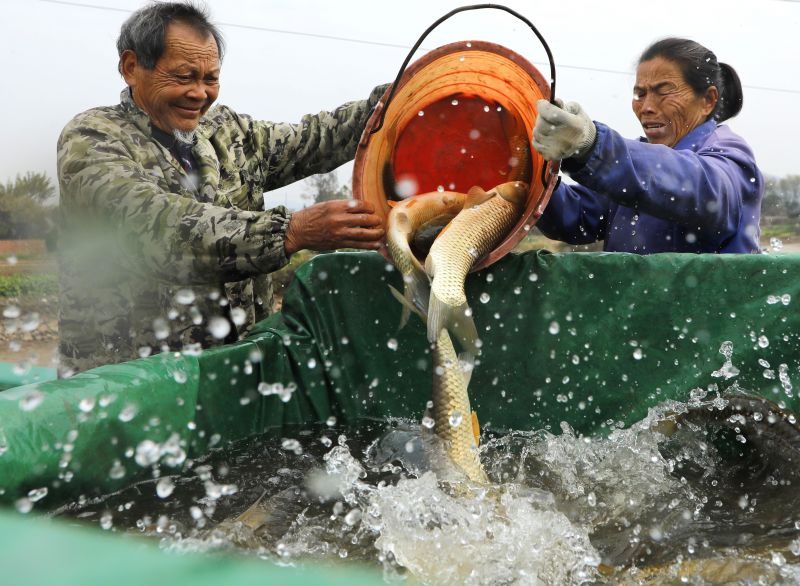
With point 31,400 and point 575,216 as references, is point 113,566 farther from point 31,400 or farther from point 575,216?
point 575,216

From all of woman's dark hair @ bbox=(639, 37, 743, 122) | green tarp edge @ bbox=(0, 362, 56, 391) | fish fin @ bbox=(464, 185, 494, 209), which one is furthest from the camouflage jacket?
green tarp edge @ bbox=(0, 362, 56, 391)

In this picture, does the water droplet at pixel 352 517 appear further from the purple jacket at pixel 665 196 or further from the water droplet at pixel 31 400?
the purple jacket at pixel 665 196

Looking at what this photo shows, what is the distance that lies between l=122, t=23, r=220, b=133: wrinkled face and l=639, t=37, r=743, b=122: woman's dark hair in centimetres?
182

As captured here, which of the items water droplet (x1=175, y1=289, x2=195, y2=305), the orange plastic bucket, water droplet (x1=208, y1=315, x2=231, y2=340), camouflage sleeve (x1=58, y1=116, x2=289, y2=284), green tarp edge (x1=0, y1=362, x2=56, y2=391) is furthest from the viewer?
green tarp edge (x1=0, y1=362, x2=56, y2=391)

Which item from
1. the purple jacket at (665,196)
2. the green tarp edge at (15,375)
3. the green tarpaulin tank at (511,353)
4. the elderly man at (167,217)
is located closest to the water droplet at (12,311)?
the green tarp edge at (15,375)

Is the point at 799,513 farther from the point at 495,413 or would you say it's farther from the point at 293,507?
the point at 293,507

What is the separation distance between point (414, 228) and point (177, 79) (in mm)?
1166

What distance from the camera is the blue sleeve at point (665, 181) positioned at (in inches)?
97.4

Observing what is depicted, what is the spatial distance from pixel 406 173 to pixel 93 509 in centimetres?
167

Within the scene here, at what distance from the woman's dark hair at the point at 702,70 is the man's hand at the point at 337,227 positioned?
1557 millimetres

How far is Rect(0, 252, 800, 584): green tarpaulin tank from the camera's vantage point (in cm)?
233

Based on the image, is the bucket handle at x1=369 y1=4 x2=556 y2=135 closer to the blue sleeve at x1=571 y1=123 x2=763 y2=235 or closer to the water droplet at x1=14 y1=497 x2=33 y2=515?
the blue sleeve at x1=571 y1=123 x2=763 y2=235

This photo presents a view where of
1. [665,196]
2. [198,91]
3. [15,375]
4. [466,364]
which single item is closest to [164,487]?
[466,364]

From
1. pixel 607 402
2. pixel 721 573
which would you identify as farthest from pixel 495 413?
pixel 721 573
